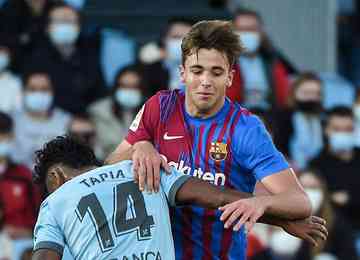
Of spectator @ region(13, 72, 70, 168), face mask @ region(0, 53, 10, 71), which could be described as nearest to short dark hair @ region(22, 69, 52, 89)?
spectator @ region(13, 72, 70, 168)

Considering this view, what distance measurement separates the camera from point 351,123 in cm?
1079

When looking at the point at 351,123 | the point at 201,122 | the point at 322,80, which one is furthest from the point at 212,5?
the point at 201,122

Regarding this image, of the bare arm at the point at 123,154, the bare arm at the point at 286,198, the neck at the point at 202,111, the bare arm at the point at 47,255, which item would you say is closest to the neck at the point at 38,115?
the bare arm at the point at 123,154

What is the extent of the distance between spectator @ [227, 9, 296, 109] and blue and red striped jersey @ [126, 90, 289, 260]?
4786 mm

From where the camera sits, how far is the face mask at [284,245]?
9.77 metres

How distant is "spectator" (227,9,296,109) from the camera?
10.7m

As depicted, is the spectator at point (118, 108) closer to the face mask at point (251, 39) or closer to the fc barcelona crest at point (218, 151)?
the face mask at point (251, 39)

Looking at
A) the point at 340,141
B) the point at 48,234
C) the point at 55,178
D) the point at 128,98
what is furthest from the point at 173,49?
the point at 48,234

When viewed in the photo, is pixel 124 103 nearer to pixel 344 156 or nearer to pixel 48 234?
pixel 344 156

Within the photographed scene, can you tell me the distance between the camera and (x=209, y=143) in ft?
18.6

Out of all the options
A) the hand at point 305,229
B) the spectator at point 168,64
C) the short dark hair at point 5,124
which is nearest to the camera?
the hand at point 305,229

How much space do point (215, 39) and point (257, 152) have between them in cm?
50

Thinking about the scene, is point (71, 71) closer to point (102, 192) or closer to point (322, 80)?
point (322, 80)

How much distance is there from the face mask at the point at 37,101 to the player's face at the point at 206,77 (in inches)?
182
